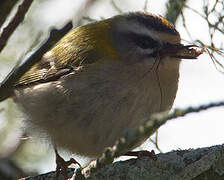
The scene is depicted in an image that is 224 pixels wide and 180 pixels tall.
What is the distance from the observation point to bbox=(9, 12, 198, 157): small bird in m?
2.80

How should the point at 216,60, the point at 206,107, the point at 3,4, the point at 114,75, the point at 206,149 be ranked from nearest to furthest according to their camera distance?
the point at 206,107, the point at 3,4, the point at 206,149, the point at 216,60, the point at 114,75

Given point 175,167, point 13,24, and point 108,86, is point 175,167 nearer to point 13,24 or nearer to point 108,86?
point 108,86

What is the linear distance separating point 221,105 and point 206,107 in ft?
0.22

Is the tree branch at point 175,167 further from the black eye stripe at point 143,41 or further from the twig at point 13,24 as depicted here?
the twig at point 13,24

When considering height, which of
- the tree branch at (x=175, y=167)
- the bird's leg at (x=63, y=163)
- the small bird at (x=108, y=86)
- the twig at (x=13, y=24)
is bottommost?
the bird's leg at (x=63, y=163)

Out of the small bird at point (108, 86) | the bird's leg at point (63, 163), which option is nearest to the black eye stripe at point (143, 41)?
the small bird at point (108, 86)

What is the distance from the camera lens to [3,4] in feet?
4.29

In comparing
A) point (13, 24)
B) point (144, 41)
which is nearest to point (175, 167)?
point (144, 41)

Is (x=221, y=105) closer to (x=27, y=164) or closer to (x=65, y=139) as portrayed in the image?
(x=65, y=139)

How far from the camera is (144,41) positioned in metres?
3.11

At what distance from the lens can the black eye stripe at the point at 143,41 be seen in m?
3.00

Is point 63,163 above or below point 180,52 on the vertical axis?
below

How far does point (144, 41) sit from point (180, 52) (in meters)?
0.33

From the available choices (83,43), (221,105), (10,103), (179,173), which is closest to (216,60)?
(179,173)
